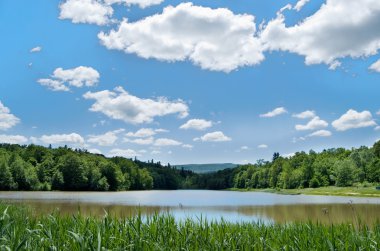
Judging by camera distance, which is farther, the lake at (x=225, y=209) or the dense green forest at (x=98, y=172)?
the dense green forest at (x=98, y=172)

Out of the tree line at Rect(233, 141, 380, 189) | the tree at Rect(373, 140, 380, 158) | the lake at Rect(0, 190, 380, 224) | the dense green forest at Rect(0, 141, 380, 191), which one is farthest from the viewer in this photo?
the tree at Rect(373, 140, 380, 158)

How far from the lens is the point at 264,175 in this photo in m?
173

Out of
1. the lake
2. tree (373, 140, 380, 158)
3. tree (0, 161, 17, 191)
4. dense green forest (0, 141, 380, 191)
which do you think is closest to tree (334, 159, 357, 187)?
dense green forest (0, 141, 380, 191)

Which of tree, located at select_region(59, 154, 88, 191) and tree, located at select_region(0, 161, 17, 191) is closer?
tree, located at select_region(0, 161, 17, 191)

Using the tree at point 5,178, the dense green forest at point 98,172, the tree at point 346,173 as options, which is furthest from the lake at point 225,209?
the tree at point 346,173

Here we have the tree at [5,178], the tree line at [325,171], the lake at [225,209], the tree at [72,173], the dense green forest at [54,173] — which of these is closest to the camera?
the lake at [225,209]

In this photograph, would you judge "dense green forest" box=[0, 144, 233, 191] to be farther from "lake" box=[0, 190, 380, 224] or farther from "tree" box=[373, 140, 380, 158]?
"tree" box=[373, 140, 380, 158]

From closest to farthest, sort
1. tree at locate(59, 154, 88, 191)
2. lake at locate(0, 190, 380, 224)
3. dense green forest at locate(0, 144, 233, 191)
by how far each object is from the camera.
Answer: lake at locate(0, 190, 380, 224) < dense green forest at locate(0, 144, 233, 191) < tree at locate(59, 154, 88, 191)

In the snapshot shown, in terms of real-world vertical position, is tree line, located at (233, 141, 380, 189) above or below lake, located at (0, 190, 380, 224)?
above

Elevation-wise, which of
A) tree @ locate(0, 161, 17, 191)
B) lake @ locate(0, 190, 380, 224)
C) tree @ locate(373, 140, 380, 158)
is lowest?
lake @ locate(0, 190, 380, 224)

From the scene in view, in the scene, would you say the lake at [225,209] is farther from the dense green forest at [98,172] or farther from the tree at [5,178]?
the dense green forest at [98,172]

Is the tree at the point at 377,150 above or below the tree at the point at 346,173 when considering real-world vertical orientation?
above

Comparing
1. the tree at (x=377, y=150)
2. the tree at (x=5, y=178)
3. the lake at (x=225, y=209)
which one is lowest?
the lake at (x=225, y=209)

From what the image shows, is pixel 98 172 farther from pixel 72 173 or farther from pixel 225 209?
pixel 225 209
